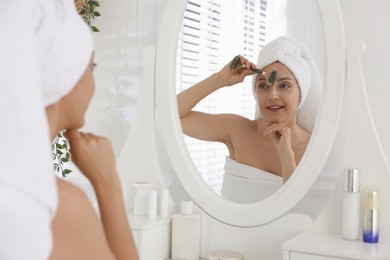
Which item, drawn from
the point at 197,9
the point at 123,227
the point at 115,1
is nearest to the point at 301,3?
the point at 197,9

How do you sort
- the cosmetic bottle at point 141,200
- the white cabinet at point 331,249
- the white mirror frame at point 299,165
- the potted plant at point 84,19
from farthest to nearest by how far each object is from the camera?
the potted plant at point 84,19 → the cosmetic bottle at point 141,200 → the white mirror frame at point 299,165 → the white cabinet at point 331,249

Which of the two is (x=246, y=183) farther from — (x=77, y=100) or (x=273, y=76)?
(x=77, y=100)

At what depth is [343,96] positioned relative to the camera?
4.34 feet

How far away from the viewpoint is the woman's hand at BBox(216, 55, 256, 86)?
1.44 metres

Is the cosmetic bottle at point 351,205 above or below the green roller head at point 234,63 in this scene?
below

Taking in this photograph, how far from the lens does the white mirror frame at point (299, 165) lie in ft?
4.35

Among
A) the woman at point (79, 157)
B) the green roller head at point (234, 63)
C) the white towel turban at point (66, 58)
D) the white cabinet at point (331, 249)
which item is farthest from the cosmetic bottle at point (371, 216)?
the white towel turban at point (66, 58)

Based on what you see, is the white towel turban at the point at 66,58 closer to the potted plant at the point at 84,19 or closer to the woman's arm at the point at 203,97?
the woman's arm at the point at 203,97

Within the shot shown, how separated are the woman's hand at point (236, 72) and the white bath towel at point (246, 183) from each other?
0.21 m

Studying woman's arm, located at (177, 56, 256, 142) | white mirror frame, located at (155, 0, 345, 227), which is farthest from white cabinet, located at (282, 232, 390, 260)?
woman's arm, located at (177, 56, 256, 142)

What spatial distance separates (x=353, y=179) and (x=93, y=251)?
836 mm

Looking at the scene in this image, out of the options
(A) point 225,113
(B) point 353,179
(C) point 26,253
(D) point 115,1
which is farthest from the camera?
(D) point 115,1

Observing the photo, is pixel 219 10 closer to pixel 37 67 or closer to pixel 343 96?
pixel 343 96

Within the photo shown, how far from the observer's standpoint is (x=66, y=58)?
50 cm
